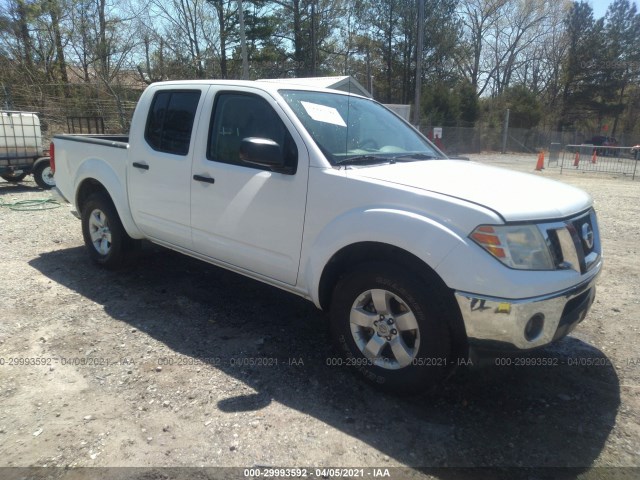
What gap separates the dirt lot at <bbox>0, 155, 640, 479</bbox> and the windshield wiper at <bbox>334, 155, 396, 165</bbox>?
4.74 feet

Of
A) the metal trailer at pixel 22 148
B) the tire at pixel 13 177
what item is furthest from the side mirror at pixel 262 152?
the tire at pixel 13 177

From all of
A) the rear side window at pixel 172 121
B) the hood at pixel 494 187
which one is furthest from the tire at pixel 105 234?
the hood at pixel 494 187

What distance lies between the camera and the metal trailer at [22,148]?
1047 cm

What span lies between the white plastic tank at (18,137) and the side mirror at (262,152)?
9670mm

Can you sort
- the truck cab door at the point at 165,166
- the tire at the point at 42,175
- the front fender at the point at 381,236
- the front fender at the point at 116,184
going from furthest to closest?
the tire at the point at 42,175
the front fender at the point at 116,184
the truck cab door at the point at 165,166
the front fender at the point at 381,236

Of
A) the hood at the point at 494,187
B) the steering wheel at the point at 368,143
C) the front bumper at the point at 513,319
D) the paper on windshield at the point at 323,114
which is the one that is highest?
the paper on windshield at the point at 323,114

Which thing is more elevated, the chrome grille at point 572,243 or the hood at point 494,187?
the hood at point 494,187

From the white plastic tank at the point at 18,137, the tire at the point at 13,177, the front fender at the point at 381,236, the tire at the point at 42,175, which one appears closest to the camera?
the front fender at the point at 381,236

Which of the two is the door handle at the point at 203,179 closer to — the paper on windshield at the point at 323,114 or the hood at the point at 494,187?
the paper on windshield at the point at 323,114

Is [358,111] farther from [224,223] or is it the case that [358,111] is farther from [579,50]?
[579,50]

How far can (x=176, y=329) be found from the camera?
4.03 metres

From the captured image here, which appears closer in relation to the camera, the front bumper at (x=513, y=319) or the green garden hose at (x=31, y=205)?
the front bumper at (x=513, y=319)

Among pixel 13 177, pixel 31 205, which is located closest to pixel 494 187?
pixel 31 205

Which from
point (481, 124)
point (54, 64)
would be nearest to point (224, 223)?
point (54, 64)
